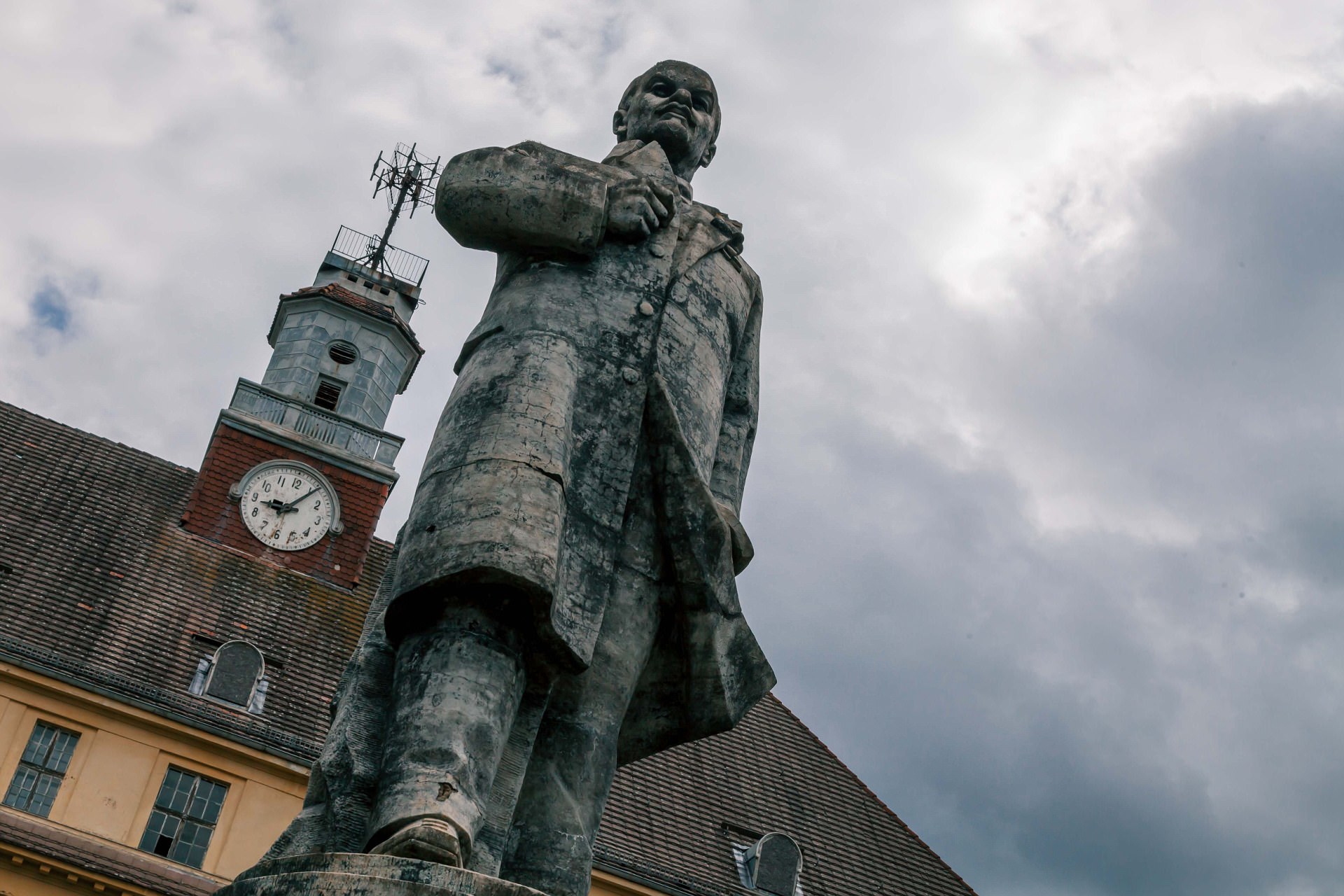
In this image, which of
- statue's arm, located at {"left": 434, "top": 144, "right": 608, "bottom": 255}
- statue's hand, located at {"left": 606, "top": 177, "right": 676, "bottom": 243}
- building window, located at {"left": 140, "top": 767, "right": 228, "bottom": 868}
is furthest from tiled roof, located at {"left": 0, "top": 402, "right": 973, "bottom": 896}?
statue's arm, located at {"left": 434, "top": 144, "right": 608, "bottom": 255}

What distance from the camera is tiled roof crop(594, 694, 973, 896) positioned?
81.7 ft

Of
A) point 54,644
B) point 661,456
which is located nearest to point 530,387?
point 661,456

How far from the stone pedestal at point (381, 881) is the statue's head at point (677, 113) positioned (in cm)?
344

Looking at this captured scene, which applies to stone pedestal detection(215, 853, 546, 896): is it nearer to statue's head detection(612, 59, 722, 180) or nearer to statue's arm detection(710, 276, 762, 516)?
statue's arm detection(710, 276, 762, 516)

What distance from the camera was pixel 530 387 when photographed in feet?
15.9

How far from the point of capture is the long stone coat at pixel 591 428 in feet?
14.7

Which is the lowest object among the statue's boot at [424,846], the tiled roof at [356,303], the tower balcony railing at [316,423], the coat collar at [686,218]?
the statue's boot at [424,846]

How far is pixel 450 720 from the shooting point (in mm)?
4121

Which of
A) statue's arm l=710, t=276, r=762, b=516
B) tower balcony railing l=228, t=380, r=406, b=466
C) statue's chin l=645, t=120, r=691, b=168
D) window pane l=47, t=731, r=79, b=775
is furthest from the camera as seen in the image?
tower balcony railing l=228, t=380, r=406, b=466

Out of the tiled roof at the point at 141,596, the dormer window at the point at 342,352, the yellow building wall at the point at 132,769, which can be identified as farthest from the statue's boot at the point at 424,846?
the dormer window at the point at 342,352

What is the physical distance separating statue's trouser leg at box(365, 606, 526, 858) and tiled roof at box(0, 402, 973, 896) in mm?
20269

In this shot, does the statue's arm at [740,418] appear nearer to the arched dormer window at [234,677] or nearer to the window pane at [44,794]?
the window pane at [44,794]

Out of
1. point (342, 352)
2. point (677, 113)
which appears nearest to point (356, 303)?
point (342, 352)

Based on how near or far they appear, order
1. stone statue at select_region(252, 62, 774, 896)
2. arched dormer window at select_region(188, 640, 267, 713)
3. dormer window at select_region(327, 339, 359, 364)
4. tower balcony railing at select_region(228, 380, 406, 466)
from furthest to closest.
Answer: dormer window at select_region(327, 339, 359, 364) < tower balcony railing at select_region(228, 380, 406, 466) < arched dormer window at select_region(188, 640, 267, 713) < stone statue at select_region(252, 62, 774, 896)
